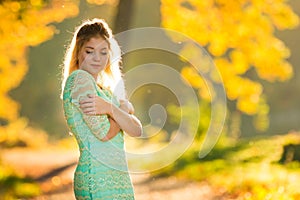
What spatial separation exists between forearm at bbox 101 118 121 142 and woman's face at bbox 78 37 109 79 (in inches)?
8.9

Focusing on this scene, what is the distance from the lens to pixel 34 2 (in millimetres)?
5512

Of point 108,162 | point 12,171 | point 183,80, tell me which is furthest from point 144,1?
point 108,162

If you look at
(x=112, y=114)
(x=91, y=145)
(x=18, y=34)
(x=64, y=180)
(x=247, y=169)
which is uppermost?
(x=18, y=34)

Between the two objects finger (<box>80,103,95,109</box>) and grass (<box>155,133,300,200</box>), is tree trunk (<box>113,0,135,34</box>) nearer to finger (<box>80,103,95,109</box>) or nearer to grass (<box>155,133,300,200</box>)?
grass (<box>155,133,300,200</box>)

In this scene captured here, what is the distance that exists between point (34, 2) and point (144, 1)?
14.6 ft

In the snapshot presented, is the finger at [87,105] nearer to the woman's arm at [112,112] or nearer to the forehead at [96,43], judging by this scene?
the woman's arm at [112,112]

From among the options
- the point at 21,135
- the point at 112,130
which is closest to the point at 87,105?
the point at 112,130

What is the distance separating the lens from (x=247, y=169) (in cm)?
645

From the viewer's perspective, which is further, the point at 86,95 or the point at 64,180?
the point at 64,180

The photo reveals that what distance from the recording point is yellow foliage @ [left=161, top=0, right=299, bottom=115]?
673 centimetres

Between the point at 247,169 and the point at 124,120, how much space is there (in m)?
3.87

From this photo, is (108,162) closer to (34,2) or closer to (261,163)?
(34,2)

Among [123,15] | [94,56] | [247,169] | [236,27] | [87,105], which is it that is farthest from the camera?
[236,27]

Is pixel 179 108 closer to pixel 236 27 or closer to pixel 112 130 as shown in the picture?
pixel 236 27
